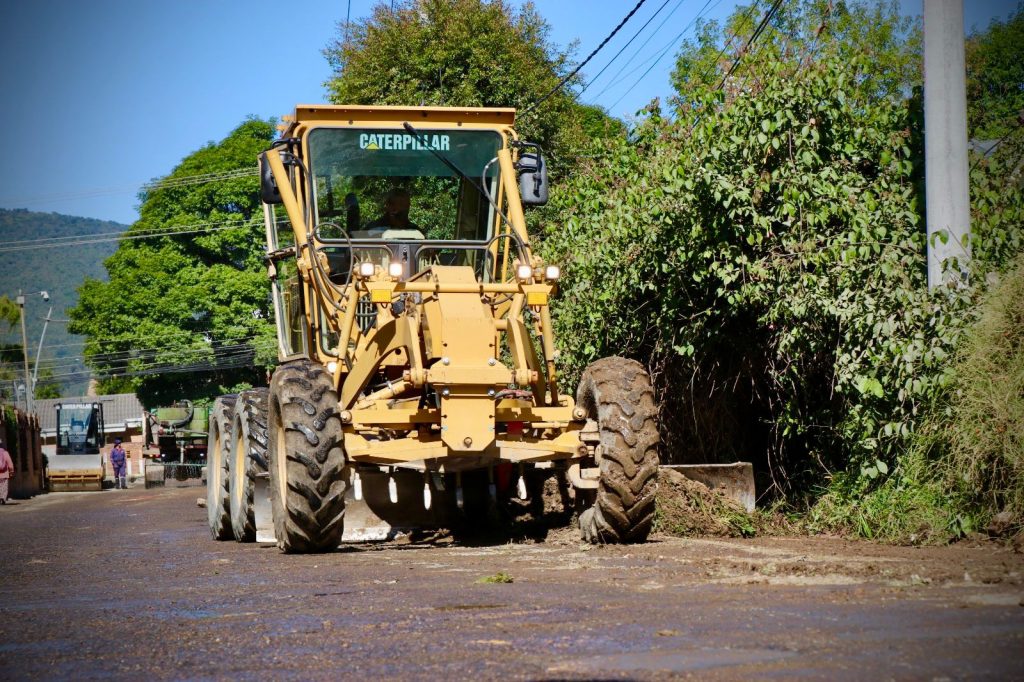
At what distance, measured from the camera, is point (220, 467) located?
14.4 meters

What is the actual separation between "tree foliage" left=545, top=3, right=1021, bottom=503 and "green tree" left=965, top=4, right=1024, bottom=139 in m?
0.70

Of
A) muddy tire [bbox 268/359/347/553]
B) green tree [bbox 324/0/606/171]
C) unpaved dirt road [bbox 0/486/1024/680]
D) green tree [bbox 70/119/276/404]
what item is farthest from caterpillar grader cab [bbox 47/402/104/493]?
muddy tire [bbox 268/359/347/553]

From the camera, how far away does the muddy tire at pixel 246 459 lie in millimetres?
12273

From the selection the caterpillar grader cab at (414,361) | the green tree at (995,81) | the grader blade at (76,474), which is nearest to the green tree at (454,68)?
the green tree at (995,81)

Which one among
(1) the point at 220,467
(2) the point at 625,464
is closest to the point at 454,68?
(1) the point at 220,467

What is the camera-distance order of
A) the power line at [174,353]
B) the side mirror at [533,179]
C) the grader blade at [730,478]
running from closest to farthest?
1. the grader blade at [730,478]
2. the side mirror at [533,179]
3. the power line at [174,353]

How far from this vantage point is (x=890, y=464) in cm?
1088

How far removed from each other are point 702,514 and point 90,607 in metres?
5.28

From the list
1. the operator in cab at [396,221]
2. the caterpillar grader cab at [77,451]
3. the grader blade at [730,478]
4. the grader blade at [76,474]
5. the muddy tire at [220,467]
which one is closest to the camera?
the grader blade at [730,478]

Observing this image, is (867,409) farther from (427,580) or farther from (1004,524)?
(427,580)

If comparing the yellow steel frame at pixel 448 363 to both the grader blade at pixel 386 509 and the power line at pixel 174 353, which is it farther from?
the power line at pixel 174 353

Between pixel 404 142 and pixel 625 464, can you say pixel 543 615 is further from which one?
pixel 404 142

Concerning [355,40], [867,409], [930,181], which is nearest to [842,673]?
[867,409]

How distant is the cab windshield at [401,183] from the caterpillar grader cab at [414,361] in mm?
14
